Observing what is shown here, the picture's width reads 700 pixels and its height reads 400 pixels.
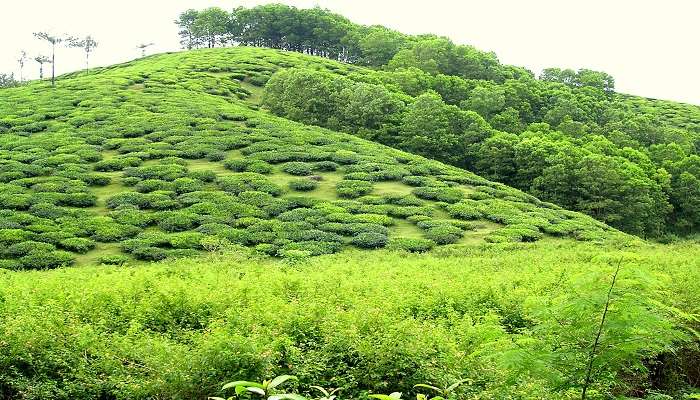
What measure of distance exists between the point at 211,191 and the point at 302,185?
5529 mm

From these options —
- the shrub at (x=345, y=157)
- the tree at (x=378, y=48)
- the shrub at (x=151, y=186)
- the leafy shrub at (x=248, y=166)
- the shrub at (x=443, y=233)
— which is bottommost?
the shrub at (x=443, y=233)

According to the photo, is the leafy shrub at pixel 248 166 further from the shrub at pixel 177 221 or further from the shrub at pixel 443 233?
the shrub at pixel 443 233

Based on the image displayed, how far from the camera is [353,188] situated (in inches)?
1417

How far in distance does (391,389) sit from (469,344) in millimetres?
1536

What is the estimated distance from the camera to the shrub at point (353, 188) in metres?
35.6

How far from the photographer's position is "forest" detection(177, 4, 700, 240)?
161 ft

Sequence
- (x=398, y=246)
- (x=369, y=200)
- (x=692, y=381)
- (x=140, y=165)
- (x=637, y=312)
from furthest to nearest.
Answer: (x=140, y=165) < (x=369, y=200) < (x=398, y=246) < (x=692, y=381) < (x=637, y=312)

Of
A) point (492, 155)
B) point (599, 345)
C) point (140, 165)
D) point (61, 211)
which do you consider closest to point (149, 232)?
point (61, 211)

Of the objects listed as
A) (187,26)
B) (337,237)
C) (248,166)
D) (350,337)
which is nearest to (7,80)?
(187,26)

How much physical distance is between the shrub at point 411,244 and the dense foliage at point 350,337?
1448cm

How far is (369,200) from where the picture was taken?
1371 inches

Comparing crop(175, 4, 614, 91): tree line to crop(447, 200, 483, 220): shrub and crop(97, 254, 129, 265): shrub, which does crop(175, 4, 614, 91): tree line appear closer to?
crop(447, 200, 483, 220): shrub

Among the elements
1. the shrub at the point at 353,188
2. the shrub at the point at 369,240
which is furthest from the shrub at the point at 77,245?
the shrub at the point at 353,188

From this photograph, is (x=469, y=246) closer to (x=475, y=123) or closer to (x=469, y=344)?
(x=469, y=344)
